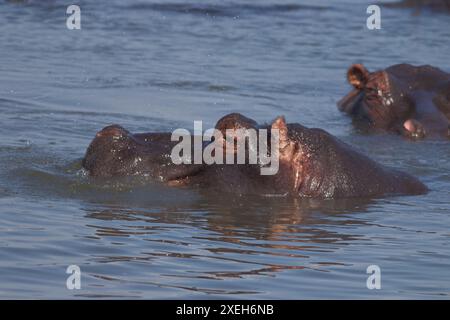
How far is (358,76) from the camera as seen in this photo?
34.2 ft

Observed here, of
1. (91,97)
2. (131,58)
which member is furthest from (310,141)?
(131,58)

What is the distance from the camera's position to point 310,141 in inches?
269

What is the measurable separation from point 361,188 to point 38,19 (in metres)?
8.72

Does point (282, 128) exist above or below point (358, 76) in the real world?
below

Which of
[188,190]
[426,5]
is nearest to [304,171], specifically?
[188,190]

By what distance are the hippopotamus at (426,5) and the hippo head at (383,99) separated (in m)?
7.17

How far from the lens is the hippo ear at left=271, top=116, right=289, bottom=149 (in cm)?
666

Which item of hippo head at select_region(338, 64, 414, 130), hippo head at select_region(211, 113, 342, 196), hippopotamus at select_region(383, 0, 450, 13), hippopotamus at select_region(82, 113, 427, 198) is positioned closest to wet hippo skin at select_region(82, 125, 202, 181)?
hippopotamus at select_region(82, 113, 427, 198)

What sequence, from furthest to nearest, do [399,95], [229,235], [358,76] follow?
[358,76] < [399,95] < [229,235]

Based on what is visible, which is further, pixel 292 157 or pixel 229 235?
pixel 292 157

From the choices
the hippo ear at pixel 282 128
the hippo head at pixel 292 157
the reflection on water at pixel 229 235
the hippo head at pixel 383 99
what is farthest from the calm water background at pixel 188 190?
the hippo ear at pixel 282 128

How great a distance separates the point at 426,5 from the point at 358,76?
7.22 m

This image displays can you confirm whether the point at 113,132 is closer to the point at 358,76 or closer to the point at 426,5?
the point at 358,76
